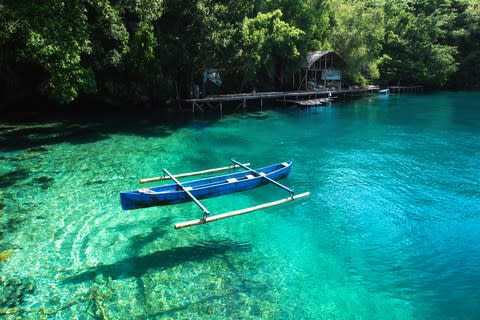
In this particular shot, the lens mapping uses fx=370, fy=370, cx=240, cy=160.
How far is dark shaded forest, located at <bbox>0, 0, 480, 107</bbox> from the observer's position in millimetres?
20328

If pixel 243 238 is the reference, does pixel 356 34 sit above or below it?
above

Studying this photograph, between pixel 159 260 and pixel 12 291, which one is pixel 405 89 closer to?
pixel 159 260

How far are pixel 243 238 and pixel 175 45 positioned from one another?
22.8 meters

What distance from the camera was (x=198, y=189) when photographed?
11906 mm

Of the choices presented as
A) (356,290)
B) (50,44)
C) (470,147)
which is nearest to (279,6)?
(470,147)

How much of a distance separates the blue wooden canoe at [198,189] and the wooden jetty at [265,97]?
73.0 feet

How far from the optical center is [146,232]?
41.3 feet

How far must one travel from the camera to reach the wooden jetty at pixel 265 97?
119ft

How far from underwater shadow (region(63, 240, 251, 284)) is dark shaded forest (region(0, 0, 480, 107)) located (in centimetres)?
1369

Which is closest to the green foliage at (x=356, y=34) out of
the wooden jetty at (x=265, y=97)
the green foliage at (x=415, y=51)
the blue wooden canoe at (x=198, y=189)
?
the wooden jetty at (x=265, y=97)

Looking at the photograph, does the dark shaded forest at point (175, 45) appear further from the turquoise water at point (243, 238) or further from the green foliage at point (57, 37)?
the turquoise water at point (243, 238)

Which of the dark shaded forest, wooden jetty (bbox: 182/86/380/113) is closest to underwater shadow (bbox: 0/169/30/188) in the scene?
the dark shaded forest

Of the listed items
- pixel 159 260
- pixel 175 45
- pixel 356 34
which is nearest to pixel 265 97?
pixel 175 45

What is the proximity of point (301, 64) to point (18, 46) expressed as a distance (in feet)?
92.2
